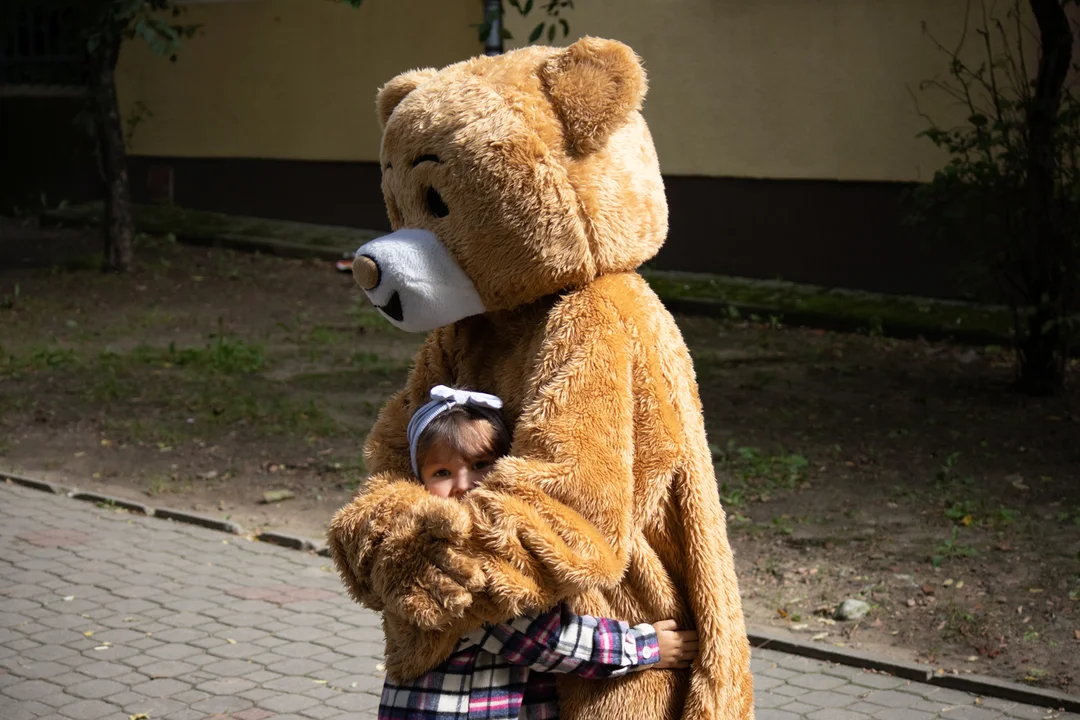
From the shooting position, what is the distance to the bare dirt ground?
5.47 m

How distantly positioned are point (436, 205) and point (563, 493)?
0.67 metres

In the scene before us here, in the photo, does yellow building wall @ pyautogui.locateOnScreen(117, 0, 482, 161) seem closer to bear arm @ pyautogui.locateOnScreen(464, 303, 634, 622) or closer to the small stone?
the small stone

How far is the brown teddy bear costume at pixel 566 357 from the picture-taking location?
2324 millimetres

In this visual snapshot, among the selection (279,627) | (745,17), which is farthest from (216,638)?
(745,17)

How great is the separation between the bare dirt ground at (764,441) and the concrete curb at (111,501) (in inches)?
5.6

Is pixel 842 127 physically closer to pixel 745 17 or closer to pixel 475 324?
pixel 745 17

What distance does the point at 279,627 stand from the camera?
5.54 metres

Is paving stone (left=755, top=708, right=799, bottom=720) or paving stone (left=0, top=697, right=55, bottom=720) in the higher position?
paving stone (left=755, top=708, right=799, bottom=720)

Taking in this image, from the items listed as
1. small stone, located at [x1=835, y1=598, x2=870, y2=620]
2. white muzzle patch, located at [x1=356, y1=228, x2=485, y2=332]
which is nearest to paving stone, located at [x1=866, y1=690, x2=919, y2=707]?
small stone, located at [x1=835, y1=598, x2=870, y2=620]

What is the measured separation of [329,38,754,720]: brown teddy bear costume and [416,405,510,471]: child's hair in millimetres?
70

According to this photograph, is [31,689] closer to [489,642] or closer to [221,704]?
[221,704]

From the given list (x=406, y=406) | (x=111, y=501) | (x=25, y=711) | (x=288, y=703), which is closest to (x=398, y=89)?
(x=406, y=406)

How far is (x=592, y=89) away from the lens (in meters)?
2.48

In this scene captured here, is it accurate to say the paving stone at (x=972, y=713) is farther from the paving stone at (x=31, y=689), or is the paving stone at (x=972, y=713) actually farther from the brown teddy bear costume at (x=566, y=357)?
the paving stone at (x=31, y=689)
